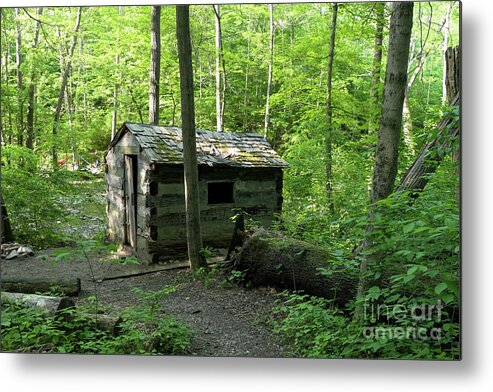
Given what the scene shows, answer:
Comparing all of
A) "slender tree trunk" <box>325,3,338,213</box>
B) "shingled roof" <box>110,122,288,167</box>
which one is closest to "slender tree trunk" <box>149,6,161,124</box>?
"shingled roof" <box>110,122,288,167</box>

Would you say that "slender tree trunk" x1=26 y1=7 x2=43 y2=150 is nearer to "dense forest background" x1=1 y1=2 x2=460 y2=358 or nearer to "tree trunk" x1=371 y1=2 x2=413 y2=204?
"dense forest background" x1=1 y1=2 x2=460 y2=358

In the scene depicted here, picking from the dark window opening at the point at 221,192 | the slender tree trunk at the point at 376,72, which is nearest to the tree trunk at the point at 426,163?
the slender tree trunk at the point at 376,72

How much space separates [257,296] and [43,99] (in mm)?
2338

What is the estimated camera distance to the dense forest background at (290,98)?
259cm

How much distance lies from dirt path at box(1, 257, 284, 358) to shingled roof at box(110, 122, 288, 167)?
142 centimetres

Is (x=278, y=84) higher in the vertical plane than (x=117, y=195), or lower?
higher

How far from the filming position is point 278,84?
3.06m

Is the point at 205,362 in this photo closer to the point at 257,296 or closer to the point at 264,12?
the point at 257,296

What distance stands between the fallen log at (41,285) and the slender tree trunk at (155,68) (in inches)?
69.2

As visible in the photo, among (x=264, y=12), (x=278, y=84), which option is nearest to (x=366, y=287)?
(x=278, y=84)

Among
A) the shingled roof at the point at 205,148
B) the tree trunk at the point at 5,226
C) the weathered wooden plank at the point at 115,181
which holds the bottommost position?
the tree trunk at the point at 5,226

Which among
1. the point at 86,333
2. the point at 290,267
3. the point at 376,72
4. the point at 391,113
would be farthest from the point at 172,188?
the point at 391,113

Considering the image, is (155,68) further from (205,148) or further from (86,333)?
(86,333)

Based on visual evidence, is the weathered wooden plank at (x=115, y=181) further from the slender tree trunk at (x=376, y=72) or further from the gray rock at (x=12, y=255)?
the slender tree trunk at (x=376, y=72)
